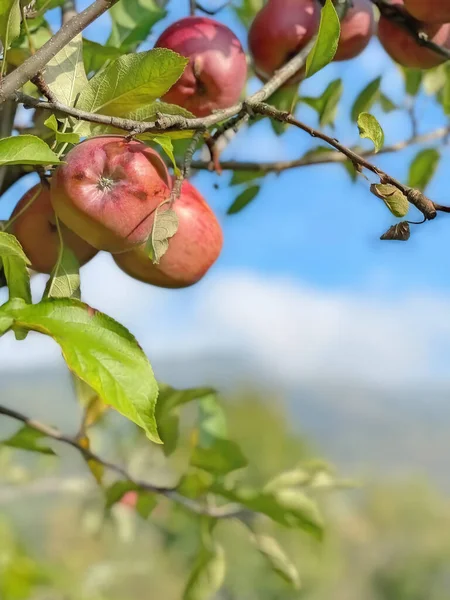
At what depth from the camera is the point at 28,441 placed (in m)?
0.69

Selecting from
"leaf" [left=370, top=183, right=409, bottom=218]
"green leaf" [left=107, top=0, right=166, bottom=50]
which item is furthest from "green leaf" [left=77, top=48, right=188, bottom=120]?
"green leaf" [left=107, top=0, right=166, bottom=50]

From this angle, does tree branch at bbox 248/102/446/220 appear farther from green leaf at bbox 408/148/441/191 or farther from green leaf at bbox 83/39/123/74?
green leaf at bbox 408/148/441/191

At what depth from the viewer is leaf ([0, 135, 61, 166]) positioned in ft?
1.28

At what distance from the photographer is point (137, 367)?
380mm

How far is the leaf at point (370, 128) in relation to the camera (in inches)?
15.9

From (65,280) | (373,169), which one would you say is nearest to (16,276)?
(65,280)

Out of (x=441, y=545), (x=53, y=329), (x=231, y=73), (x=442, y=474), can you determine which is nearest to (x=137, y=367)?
(x=53, y=329)

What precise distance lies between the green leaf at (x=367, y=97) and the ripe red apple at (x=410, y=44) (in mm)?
56

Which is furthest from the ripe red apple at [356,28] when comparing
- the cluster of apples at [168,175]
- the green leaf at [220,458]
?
the green leaf at [220,458]

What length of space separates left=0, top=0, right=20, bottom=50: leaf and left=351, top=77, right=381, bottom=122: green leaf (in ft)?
1.35

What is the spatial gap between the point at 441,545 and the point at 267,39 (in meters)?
8.71

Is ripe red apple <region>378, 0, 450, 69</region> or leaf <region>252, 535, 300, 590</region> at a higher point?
ripe red apple <region>378, 0, 450, 69</region>

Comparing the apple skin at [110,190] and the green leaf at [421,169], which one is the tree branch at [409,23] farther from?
the apple skin at [110,190]

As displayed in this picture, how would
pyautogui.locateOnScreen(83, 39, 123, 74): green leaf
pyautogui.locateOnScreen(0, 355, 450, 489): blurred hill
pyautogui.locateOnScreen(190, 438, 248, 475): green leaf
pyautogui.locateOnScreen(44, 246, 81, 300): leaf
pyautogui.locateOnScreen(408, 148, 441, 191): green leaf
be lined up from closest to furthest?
pyautogui.locateOnScreen(44, 246, 81, 300): leaf, pyautogui.locateOnScreen(83, 39, 123, 74): green leaf, pyautogui.locateOnScreen(190, 438, 248, 475): green leaf, pyautogui.locateOnScreen(408, 148, 441, 191): green leaf, pyautogui.locateOnScreen(0, 355, 450, 489): blurred hill
